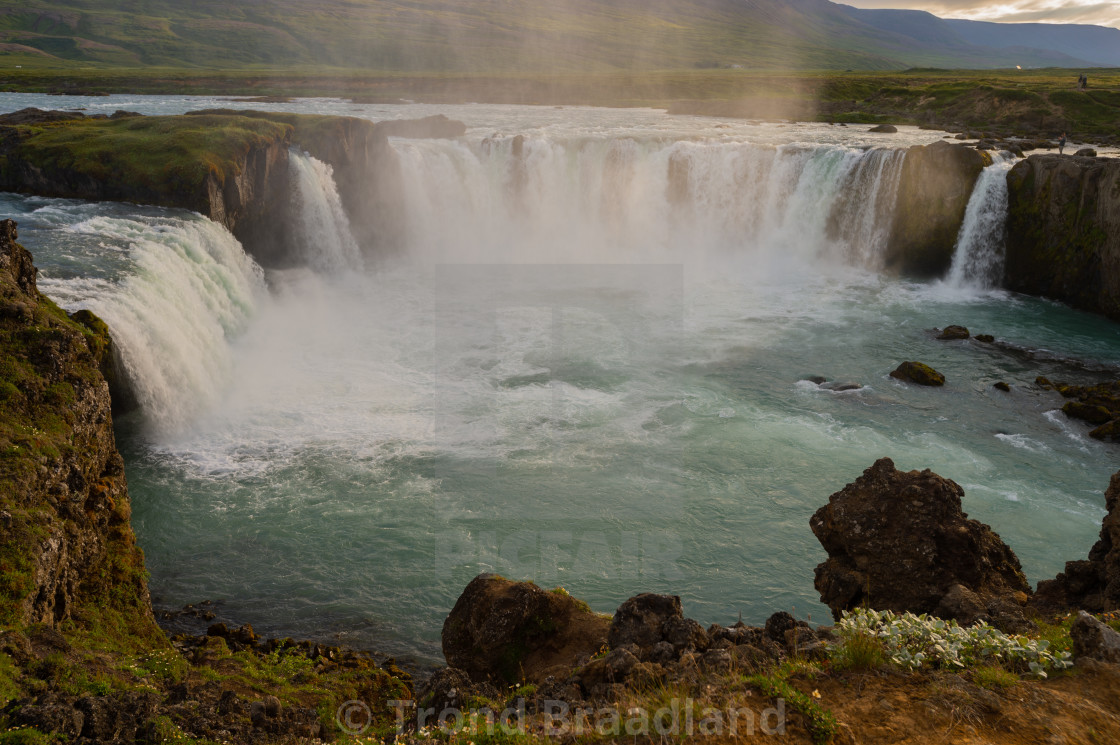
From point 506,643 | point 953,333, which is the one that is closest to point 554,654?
point 506,643

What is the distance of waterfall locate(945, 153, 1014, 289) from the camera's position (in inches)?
1451

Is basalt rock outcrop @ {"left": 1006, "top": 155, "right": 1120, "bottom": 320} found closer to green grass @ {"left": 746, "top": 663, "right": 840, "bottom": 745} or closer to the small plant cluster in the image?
the small plant cluster

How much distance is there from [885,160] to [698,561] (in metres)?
Answer: 30.9

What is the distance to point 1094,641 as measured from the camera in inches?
316

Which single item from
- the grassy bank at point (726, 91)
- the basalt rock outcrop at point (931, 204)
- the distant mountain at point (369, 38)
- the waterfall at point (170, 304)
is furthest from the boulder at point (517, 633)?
the distant mountain at point (369, 38)

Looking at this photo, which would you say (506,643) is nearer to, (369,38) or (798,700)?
(798,700)

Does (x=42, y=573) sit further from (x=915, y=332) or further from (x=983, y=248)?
(x=983, y=248)

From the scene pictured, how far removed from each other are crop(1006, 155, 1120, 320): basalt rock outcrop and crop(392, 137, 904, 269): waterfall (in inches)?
272

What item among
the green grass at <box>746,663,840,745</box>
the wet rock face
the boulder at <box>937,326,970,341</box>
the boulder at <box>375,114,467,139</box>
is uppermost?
the boulder at <box>375,114,467,139</box>

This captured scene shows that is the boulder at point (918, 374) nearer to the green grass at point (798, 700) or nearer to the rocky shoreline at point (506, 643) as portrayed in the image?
the rocky shoreline at point (506, 643)

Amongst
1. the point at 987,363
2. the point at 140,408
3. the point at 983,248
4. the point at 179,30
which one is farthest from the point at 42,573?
the point at 179,30

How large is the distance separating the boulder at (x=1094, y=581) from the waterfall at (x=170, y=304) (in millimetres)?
21486

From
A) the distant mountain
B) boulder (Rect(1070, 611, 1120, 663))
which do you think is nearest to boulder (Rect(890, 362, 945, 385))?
boulder (Rect(1070, 611, 1120, 663))

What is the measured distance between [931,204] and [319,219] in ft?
105
